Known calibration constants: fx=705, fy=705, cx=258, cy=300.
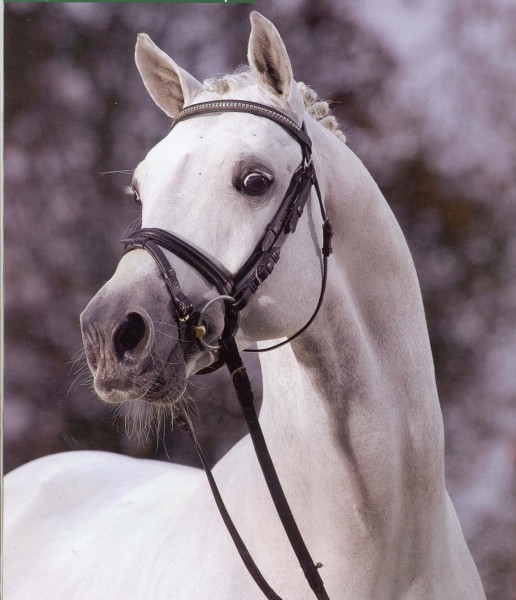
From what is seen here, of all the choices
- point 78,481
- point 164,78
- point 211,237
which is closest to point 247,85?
point 164,78

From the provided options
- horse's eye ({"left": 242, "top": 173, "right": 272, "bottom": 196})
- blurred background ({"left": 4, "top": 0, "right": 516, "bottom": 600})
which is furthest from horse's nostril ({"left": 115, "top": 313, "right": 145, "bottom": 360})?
blurred background ({"left": 4, "top": 0, "right": 516, "bottom": 600})

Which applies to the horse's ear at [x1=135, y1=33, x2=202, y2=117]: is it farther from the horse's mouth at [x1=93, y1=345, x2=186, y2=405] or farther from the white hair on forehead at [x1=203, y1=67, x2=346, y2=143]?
the horse's mouth at [x1=93, y1=345, x2=186, y2=405]

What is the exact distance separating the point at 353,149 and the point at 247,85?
79cm

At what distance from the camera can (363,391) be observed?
1.22 meters

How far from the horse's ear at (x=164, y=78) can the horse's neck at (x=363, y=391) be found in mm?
248

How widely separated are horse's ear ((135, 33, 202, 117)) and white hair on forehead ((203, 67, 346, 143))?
4cm

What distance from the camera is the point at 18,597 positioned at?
Result: 1.93 m

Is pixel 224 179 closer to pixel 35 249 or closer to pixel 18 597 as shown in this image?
pixel 35 249

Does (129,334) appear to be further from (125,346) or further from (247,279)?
(247,279)

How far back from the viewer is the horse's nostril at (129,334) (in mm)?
989

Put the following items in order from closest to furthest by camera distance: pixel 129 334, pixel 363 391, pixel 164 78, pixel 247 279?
pixel 129 334, pixel 247 279, pixel 363 391, pixel 164 78

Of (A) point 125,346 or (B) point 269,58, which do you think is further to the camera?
(B) point 269,58

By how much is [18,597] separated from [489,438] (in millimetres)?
1340

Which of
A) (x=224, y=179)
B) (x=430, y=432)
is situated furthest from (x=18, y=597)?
(x=224, y=179)
